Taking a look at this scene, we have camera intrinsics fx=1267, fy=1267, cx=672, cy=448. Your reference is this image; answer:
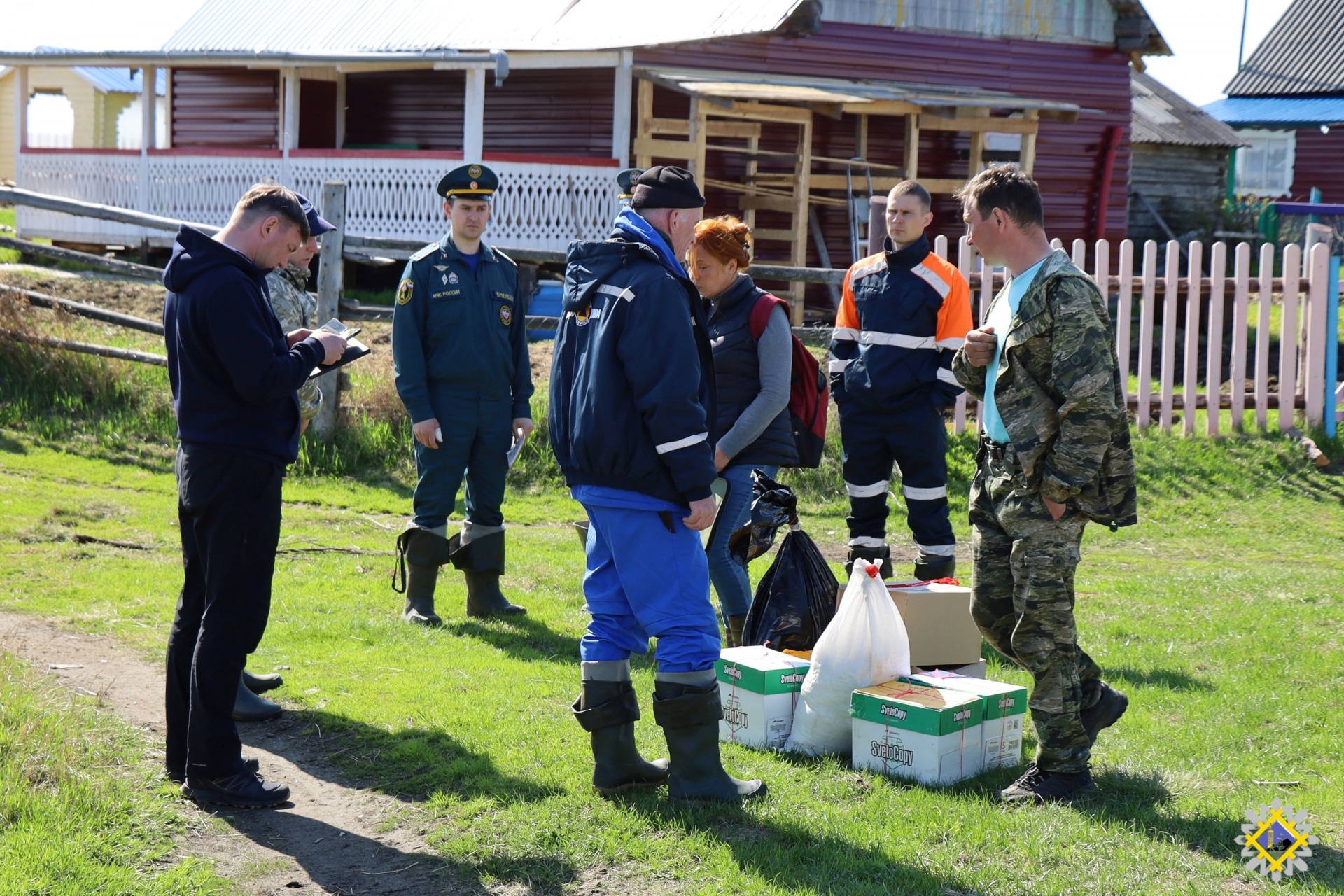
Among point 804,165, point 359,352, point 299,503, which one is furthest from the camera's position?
A: point 804,165

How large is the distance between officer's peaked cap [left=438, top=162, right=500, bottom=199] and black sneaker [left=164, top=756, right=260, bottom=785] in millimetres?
2961

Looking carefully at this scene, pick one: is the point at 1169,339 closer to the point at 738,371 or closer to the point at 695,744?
the point at 738,371

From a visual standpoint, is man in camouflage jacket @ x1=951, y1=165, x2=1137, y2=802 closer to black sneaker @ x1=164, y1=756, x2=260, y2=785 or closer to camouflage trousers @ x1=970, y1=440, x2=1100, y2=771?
camouflage trousers @ x1=970, y1=440, x2=1100, y2=771

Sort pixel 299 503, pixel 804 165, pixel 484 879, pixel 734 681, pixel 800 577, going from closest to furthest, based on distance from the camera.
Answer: pixel 484 879
pixel 734 681
pixel 800 577
pixel 299 503
pixel 804 165

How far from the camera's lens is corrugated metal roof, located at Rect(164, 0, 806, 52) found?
17.7 meters

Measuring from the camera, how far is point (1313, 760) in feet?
14.7

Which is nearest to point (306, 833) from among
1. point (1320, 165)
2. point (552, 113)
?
point (552, 113)

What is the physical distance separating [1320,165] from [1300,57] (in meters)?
3.91

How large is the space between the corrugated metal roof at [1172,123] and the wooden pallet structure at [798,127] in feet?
21.2

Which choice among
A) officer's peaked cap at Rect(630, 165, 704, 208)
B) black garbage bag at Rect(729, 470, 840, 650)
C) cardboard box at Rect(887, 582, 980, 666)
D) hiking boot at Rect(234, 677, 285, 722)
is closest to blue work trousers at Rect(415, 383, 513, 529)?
hiking boot at Rect(234, 677, 285, 722)

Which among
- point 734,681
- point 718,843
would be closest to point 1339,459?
point 734,681

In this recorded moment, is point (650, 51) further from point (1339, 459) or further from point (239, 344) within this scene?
point (239, 344)

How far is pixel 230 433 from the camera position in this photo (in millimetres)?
3953

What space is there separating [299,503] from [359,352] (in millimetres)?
5092
